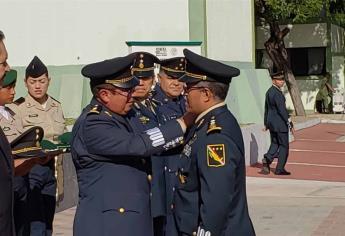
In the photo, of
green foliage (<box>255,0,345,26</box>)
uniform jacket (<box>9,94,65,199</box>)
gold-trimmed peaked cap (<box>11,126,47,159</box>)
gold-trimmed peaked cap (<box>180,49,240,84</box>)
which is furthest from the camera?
green foliage (<box>255,0,345,26</box>)

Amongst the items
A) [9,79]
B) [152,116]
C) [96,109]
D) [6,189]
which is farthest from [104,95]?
[9,79]

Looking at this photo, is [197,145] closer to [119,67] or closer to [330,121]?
[119,67]

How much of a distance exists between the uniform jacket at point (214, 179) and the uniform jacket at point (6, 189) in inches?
39.0

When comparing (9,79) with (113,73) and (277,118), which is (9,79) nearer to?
(113,73)

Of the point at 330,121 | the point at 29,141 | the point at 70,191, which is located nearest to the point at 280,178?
the point at 70,191

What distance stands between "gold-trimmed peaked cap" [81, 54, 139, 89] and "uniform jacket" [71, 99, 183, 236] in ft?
0.51

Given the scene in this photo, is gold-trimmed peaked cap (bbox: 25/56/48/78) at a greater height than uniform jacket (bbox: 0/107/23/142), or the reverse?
gold-trimmed peaked cap (bbox: 25/56/48/78)

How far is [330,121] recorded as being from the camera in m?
24.0

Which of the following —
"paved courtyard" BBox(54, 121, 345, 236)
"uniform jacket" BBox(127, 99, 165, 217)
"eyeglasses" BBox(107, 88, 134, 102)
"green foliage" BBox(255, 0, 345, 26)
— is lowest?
"paved courtyard" BBox(54, 121, 345, 236)

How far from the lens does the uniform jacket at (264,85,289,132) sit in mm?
11016

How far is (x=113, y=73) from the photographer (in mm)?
3619

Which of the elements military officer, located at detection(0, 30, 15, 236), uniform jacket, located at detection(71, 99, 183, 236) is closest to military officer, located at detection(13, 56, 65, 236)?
uniform jacket, located at detection(71, 99, 183, 236)

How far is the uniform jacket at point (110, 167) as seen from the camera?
3.57 metres

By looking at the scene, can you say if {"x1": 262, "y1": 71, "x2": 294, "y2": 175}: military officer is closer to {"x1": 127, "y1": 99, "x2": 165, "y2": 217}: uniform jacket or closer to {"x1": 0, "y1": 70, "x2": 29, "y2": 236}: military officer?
{"x1": 127, "y1": 99, "x2": 165, "y2": 217}: uniform jacket
